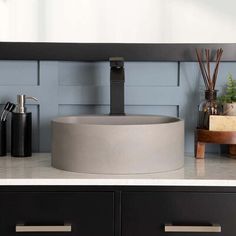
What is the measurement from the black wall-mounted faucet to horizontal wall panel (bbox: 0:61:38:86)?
0.87 feet

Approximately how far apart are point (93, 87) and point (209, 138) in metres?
0.40

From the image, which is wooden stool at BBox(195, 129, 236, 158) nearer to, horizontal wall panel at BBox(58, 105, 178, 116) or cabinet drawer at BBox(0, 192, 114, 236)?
horizontal wall panel at BBox(58, 105, 178, 116)

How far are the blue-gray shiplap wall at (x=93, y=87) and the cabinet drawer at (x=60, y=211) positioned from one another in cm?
43

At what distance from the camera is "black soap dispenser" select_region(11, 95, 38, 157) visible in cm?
136

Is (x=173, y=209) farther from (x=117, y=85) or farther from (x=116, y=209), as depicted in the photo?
(x=117, y=85)

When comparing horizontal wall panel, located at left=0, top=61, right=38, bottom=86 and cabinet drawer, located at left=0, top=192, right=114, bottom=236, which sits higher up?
horizontal wall panel, located at left=0, top=61, right=38, bottom=86

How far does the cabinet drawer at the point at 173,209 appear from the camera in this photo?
3.51ft

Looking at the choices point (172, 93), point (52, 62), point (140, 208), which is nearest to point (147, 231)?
point (140, 208)

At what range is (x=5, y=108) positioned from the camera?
139 centimetres

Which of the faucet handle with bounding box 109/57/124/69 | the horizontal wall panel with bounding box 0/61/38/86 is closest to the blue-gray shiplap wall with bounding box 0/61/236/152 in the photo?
the horizontal wall panel with bounding box 0/61/38/86

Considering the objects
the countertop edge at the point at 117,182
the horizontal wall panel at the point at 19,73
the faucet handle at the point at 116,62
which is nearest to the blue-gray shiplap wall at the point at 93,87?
the horizontal wall panel at the point at 19,73

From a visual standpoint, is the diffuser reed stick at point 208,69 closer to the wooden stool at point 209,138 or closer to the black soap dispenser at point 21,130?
the wooden stool at point 209,138

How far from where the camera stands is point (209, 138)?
4.30 ft

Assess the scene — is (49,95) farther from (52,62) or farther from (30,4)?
(30,4)
